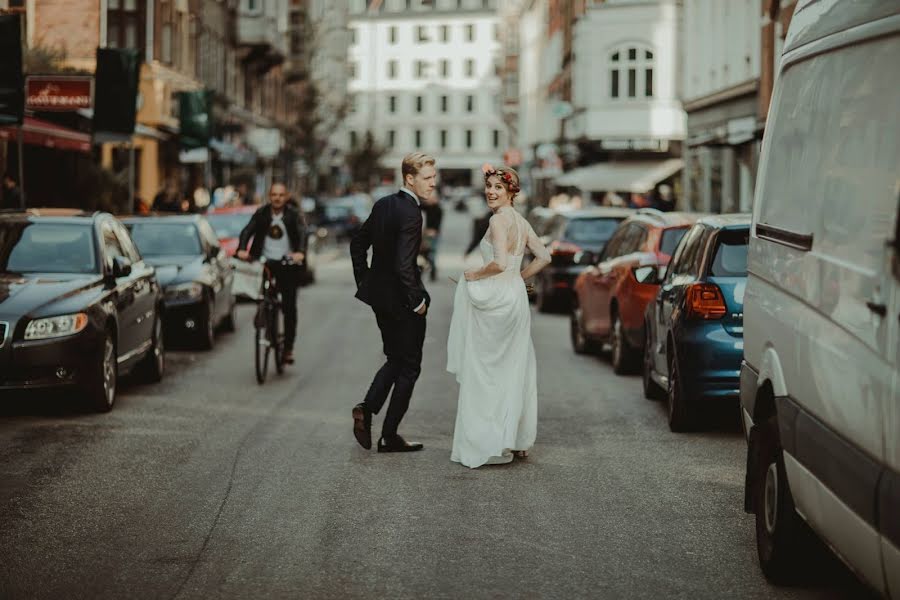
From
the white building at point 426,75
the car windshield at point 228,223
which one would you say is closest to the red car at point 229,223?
the car windshield at point 228,223

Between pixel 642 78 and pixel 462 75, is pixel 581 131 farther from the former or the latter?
pixel 462 75

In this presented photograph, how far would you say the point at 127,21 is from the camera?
41438 mm

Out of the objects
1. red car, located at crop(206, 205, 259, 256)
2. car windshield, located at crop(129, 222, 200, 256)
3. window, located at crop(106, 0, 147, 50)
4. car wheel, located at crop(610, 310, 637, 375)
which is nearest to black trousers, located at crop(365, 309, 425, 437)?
car wheel, located at crop(610, 310, 637, 375)

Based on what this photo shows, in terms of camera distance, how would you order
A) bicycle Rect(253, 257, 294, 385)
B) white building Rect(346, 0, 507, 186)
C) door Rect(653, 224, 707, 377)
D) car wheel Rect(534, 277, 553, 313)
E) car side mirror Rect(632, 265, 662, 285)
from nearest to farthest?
door Rect(653, 224, 707, 377)
car side mirror Rect(632, 265, 662, 285)
bicycle Rect(253, 257, 294, 385)
car wheel Rect(534, 277, 553, 313)
white building Rect(346, 0, 507, 186)

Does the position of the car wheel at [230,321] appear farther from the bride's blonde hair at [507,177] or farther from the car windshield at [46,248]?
the bride's blonde hair at [507,177]

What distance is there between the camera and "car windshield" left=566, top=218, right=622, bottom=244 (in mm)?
23344

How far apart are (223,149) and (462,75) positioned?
103 metres

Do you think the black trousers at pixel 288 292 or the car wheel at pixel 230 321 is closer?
the black trousers at pixel 288 292

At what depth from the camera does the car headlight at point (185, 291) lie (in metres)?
17.5

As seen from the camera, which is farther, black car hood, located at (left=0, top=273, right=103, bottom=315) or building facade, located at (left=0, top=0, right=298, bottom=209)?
building facade, located at (left=0, top=0, right=298, bottom=209)

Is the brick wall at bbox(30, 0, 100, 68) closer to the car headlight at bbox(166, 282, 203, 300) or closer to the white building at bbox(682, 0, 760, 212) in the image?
the white building at bbox(682, 0, 760, 212)

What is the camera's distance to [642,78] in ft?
170

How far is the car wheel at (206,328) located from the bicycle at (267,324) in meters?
2.52

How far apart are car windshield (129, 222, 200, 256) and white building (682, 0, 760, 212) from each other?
14538mm
